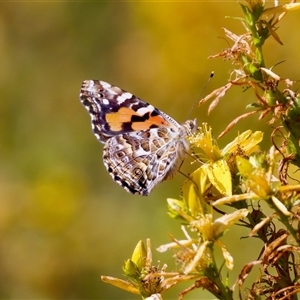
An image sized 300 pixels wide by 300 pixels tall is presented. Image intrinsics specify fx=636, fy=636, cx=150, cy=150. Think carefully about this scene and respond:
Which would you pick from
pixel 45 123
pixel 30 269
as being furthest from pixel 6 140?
pixel 30 269

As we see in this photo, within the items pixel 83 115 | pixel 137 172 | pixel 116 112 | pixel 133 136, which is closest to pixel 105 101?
pixel 116 112

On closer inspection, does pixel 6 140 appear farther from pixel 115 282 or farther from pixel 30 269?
pixel 115 282

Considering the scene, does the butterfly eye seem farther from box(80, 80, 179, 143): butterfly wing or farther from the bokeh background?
the bokeh background

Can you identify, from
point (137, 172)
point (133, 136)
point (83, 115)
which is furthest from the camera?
point (83, 115)

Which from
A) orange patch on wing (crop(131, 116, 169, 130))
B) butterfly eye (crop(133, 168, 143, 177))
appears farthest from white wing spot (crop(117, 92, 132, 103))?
butterfly eye (crop(133, 168, 143, 177))

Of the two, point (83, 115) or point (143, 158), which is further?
point (83, 115)

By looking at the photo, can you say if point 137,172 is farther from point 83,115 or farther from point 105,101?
point 83,115

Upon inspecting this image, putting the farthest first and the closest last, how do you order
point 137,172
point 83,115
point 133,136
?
Result: point 83,115 → point 133,136 → point 137,172

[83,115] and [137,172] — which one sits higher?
[83,115]
